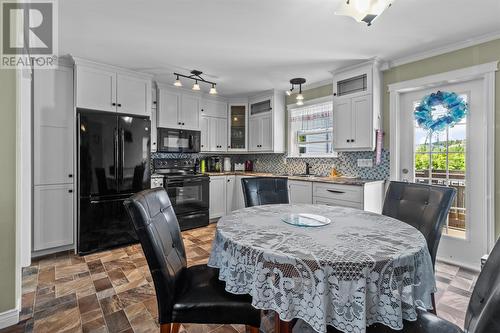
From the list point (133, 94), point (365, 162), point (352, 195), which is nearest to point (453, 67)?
point (365, 162)

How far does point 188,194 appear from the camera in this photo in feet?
13.4

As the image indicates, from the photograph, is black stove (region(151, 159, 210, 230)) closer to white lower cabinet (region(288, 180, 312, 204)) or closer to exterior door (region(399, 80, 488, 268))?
white lower cabinet (region(288, 180, 312, 204))

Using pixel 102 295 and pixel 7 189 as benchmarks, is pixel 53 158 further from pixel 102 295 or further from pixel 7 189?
pixel 102 295

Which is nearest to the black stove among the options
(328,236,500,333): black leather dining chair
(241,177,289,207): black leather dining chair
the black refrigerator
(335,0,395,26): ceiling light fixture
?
the black refrigerator

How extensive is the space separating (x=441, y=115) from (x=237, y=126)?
10.8 ft

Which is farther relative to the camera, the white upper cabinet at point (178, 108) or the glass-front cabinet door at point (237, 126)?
the glass-front cabinet door at point (237, 126)

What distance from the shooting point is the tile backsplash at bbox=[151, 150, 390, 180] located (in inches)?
134

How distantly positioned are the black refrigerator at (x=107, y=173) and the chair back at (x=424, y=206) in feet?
9.95

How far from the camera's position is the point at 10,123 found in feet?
5.84

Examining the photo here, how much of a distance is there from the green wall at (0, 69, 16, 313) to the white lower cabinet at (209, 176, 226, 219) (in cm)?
285

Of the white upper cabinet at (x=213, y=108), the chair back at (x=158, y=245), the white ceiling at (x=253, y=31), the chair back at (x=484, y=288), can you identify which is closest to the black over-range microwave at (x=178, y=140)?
the white upper cabinet at (x=213, y=108)

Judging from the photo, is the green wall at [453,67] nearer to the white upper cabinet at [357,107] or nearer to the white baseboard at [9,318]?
the white upper cabinet at [357,107]

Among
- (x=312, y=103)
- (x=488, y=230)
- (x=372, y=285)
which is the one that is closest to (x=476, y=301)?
(x=372, y=285)

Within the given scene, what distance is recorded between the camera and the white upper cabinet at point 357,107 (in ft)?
10.4
